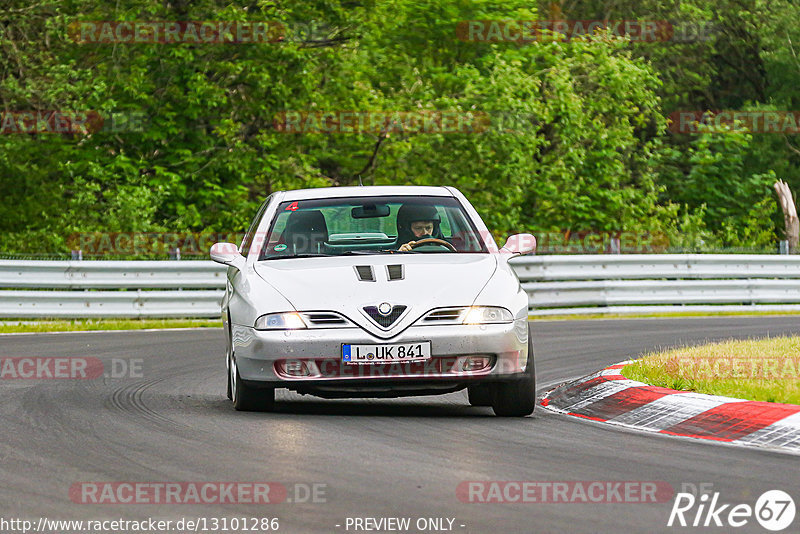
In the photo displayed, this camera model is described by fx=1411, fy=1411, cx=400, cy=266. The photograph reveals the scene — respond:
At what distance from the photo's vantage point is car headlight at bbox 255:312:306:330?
8766mm

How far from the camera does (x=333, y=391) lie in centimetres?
901

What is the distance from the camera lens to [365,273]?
8984 mm

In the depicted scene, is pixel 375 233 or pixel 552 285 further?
pixel 552 285

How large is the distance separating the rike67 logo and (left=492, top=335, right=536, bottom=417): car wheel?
10.1 feet

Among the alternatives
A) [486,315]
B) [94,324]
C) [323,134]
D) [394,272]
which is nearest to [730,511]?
[486,315]

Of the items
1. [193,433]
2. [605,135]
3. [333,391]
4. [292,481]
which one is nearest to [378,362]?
[333,391]

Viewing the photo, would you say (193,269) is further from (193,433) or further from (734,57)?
(734,57)

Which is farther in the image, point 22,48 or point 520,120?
point 520,120

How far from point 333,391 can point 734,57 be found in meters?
44.8

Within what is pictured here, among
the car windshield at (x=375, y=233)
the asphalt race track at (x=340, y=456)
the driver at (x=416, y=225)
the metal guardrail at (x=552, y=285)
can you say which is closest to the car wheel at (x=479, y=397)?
the asphalt race track at (x=340, y=456)

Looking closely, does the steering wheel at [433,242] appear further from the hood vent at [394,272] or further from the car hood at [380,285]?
the hood vent at [394,272]

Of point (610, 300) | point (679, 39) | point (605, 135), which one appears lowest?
point (610, 300)

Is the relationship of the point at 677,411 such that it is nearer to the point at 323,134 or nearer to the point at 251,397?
the point at 251,397

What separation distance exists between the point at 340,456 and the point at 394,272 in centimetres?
210
